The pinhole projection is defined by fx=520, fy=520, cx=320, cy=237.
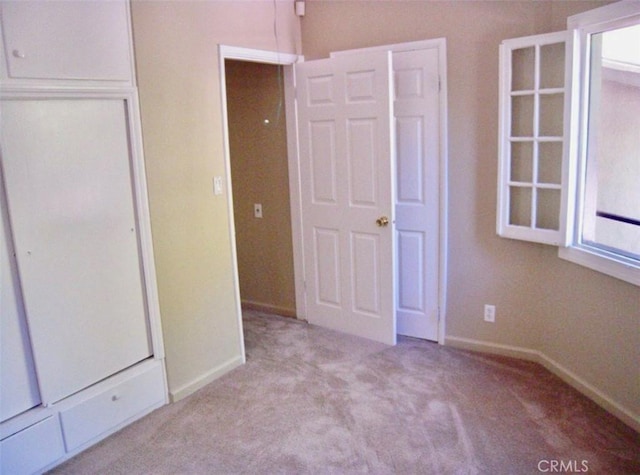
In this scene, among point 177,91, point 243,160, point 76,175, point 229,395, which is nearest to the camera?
point 76,175

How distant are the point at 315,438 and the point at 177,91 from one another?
1978 millimetres

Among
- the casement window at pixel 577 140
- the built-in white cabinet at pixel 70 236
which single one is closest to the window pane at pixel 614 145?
the casement window at pixel 577 140

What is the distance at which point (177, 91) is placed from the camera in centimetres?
287

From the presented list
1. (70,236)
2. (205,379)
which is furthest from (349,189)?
(70,236)

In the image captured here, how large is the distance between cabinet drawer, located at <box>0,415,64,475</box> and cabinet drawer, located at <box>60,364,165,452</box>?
50 millimetres

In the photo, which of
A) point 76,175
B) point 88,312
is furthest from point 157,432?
point 76,175

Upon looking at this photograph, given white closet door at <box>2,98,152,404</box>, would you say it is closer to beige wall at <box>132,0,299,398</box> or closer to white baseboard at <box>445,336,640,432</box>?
beige wall at <box>132,0,299,398</box>

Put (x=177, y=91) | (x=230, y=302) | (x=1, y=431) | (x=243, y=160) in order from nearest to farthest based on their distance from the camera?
(x=1, y=431), (x=177, y=91), (x=230, y=302), (x=243, y=160)

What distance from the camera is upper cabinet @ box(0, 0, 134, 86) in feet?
7.02

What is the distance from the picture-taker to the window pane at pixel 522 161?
3082 millimetres

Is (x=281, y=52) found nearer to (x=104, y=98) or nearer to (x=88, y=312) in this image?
(x=104, y=98)

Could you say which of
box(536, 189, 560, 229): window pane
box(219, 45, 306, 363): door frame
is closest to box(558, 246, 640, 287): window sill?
box(536, 189, 560, 229): window pane

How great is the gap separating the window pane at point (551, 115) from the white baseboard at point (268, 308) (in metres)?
2.31

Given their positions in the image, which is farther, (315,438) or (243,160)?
(243,160)
